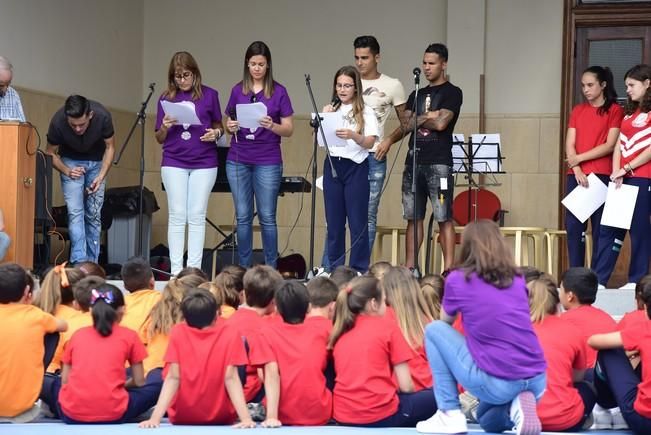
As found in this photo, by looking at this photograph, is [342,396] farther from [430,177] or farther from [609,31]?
[609,31]

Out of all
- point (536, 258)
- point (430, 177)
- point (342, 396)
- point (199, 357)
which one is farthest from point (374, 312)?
point (536, 258)

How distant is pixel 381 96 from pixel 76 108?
210 cm

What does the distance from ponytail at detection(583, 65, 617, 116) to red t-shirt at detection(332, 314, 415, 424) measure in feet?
10.5

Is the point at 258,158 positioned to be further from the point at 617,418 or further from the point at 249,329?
the point at 617,418

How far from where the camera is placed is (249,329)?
509 centimetres

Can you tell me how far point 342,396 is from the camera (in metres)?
5.04

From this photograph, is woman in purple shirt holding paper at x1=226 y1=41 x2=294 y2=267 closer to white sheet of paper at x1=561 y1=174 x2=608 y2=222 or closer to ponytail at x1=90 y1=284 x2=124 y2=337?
white sheet of paper at x1=561 y1=174 x2=608 y2=222

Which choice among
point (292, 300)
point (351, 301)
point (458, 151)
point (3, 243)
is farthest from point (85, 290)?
point (458, 151)

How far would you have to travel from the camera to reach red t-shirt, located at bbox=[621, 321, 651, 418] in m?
4.78

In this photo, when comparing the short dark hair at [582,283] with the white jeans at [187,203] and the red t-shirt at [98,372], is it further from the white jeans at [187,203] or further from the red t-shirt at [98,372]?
the white jeans at [187,203]

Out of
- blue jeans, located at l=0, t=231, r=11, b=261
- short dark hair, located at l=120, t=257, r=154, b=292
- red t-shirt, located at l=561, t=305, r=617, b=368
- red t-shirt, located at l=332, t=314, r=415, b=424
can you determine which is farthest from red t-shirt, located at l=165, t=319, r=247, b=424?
blue jeans, located at l=0, t=231, r=11, b=261

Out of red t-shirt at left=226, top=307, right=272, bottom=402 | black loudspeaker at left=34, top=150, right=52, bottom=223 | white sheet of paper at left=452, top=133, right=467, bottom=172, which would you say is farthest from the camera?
white sheet of paper at left=452, top=133, right=467, bottom=172

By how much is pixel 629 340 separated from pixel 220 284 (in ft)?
6.92

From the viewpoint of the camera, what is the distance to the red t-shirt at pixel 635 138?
7199 millimetres
